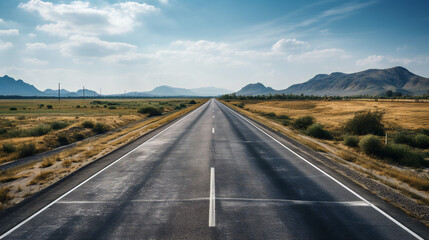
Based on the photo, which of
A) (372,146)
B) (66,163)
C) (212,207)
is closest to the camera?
(212,207)

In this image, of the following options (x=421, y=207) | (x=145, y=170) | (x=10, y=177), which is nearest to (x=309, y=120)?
(x=421, y=207)

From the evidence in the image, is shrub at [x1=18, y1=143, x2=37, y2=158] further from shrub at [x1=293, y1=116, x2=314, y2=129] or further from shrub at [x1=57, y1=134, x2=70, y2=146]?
shrub at [x1=293, y1=116, x2=314, y2=129]

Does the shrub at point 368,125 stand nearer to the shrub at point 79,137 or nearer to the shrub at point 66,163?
the shrub at point 66,163

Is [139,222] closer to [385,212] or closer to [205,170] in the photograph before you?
[205,170]

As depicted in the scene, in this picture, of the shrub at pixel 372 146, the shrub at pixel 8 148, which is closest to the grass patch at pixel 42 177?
the shrub at pixel 8 148

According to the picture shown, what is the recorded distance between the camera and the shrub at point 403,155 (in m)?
11.2

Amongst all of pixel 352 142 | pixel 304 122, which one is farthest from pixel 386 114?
pixel 352 142

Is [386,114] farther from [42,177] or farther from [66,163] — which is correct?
[42,177]

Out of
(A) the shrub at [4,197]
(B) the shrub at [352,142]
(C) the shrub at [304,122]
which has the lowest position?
(A) the shrub at [4,197]

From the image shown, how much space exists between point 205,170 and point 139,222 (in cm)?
403

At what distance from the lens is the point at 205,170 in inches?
353

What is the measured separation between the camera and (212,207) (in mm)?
5859

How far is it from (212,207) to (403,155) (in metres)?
12.0

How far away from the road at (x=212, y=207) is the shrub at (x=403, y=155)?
582 cm
